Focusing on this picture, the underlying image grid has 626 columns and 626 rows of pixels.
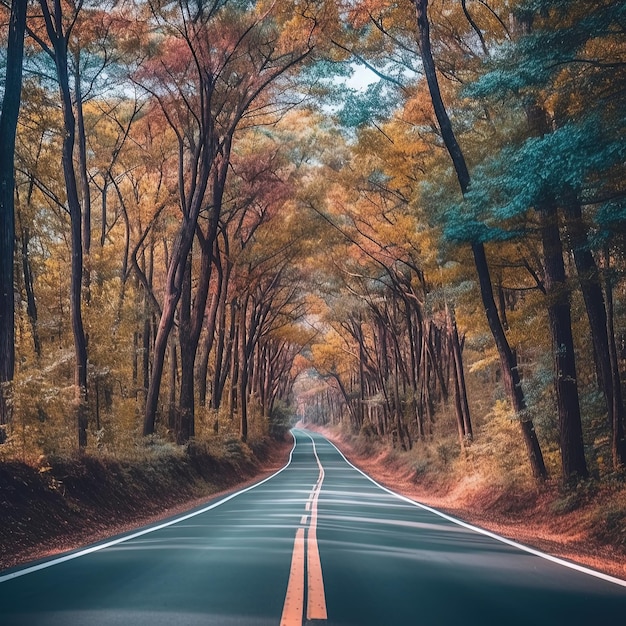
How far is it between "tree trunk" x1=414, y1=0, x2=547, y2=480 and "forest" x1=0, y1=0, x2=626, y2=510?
63mm

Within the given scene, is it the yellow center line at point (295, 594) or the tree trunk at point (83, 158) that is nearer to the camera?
the yellow center line at point (295, 594)

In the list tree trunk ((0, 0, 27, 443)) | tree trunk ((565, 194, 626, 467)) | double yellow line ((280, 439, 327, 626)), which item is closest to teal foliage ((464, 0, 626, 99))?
tree trunk ((565, 194, 626, 467))

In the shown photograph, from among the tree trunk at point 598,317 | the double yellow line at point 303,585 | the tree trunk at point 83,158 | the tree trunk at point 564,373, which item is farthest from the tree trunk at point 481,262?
the tree trunk at point 83,158

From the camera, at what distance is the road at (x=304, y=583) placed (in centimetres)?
514

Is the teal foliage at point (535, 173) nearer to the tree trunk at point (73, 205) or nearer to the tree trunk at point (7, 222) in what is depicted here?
the tree trunk at point (7, 222)

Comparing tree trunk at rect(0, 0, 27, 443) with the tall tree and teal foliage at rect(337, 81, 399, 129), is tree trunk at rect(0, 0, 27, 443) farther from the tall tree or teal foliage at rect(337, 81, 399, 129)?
teal foliage at rect(337, 81, 399, 129)

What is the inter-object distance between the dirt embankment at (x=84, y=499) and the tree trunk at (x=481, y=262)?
8.70 metres

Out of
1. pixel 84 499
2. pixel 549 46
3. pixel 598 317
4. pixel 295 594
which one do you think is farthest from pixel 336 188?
pixel 295 594

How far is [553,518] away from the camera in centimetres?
1291

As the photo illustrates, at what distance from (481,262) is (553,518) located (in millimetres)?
5904

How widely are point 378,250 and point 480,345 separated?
18.6 feet

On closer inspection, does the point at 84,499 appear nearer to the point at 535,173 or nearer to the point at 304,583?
the point at 304,583

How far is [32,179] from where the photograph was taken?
19.4 m

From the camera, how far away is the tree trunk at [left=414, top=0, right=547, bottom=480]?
14.8 metres
